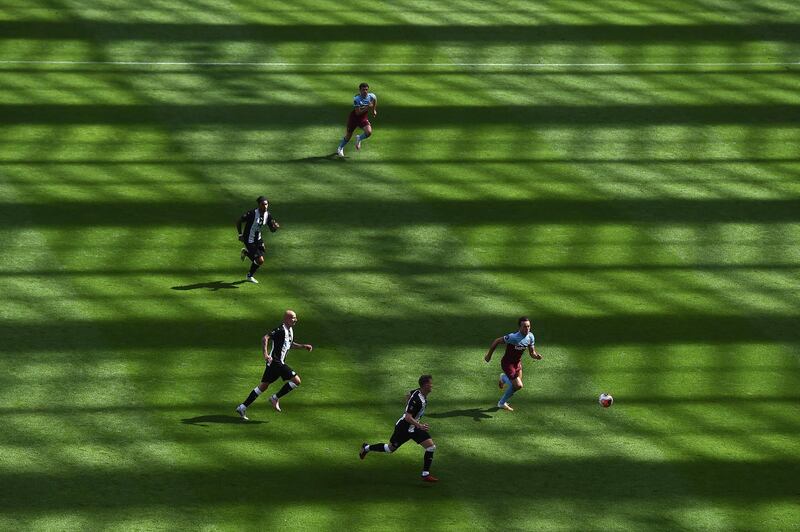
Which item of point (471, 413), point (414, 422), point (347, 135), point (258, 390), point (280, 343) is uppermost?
point (347, 135)

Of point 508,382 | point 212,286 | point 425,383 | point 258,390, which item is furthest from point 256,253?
point 425,383

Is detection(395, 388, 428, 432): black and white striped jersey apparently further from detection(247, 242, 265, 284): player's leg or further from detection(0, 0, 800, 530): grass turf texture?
detection(247, 242, 265, 284): player's leg

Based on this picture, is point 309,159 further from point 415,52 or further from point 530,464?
point 530,464

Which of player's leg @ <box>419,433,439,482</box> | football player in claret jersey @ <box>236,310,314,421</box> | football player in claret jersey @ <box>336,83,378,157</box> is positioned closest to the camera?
player's leg @ <box>419,433,439,482</box>

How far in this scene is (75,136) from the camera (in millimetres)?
35500

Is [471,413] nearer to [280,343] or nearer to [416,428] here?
[416,428]

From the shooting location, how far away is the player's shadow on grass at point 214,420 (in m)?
24.0

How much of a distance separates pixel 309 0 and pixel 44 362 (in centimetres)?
2169

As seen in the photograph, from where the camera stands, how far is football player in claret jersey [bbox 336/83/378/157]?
33.9 metres

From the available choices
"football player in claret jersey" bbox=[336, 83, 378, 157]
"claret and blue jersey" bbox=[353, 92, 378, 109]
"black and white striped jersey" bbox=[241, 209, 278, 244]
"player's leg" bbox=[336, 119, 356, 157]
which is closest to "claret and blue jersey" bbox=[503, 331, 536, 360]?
"black and white striped jersey" bbox=[241, 209, 278, 244]

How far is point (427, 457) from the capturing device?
22.5 m

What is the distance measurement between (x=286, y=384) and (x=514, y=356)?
12.6 ft

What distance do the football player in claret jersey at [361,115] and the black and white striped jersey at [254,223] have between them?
6.00 meters

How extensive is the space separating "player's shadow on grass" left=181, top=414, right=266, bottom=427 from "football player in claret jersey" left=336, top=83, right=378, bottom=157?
37.2ft
